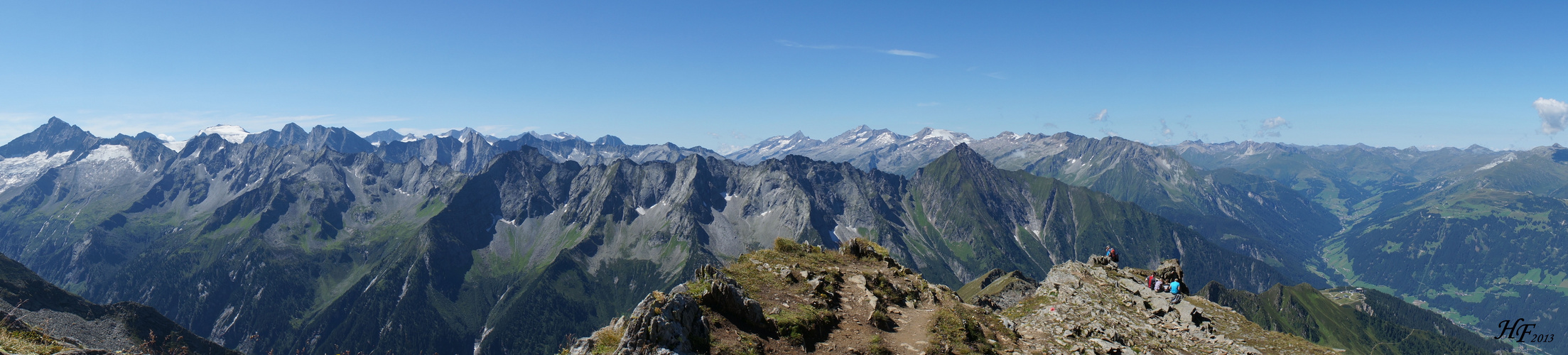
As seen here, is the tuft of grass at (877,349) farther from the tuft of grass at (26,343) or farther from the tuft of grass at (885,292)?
the tuft of grass at (26,343)

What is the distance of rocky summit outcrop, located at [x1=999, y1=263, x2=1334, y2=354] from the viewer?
26734 millimetres

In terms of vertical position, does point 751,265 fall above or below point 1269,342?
above

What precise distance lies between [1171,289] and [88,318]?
139m

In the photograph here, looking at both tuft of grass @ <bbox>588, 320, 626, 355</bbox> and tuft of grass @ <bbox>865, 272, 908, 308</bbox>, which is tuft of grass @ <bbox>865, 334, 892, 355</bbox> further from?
tuft of grass @ <bbox>588, 320, 626, 355</bbox>

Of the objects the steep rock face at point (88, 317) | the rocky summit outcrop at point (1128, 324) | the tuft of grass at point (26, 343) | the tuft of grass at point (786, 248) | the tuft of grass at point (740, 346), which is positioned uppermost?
the tuft of grass at point (26, 343)

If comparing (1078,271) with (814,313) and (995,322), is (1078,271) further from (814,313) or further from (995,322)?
(814,313)

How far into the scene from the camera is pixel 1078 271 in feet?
137

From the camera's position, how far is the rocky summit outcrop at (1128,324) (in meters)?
26.7

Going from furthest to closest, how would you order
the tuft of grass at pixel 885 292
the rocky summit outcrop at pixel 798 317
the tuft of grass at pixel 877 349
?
the tuft of grass at pixel 885 292
the tuft of grass at pixel 877 349
the rocky summit outcrop at pixel 798 317

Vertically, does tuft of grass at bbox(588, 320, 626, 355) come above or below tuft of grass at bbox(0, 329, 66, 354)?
below

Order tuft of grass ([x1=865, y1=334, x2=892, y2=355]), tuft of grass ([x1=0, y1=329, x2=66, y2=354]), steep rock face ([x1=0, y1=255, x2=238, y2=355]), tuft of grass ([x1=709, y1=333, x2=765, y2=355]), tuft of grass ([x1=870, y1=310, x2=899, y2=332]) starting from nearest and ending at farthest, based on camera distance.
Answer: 1. tuft of grass ([x1=0, y1=329, x2=66, y2=354])
2. tuft of grass ([x1=709, y1=333, x2=765, y2=355])
3. tuft of grass ([x1=865, y1=334, x2=892, y2=355])
4. tuft of grass ([x1=870, y1=310, x2=899, y2=332])
5. steep rock face ([x1=0, y1=255, x2=238, y2=355])

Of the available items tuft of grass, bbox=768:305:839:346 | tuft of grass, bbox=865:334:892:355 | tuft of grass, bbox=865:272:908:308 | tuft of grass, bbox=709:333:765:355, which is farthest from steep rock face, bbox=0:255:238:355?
tuft of grass, bbox=865:334:892:355

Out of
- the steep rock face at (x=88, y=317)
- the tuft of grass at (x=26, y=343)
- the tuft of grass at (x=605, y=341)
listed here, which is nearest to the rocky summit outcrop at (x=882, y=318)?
the tuft of grass at (x=605, y=341)

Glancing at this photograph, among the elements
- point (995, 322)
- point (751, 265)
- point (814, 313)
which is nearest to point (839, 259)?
point (751, 265)
